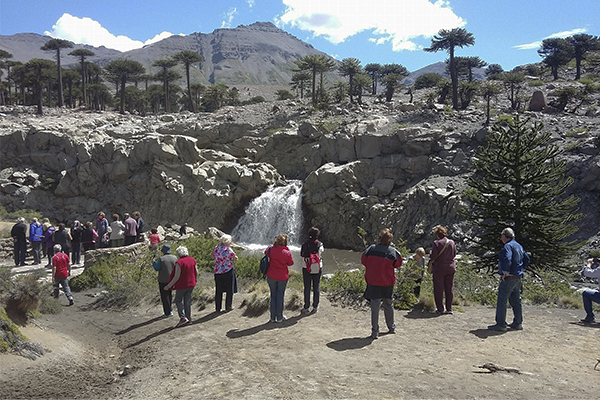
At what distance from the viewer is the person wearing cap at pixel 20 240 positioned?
595 inches

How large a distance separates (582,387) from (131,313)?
30.0ft

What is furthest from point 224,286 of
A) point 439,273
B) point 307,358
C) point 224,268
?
point 439,273

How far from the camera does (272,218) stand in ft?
99.1

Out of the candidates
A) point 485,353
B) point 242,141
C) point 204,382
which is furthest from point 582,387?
point 242,141

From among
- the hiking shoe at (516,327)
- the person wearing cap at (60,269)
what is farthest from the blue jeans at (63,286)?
the hiking shoe at (516,327)

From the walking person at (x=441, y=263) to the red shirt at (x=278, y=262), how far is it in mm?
3009

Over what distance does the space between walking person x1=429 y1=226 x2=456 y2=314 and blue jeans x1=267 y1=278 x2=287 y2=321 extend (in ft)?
10.3

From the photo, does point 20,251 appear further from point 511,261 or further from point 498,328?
point 511,261

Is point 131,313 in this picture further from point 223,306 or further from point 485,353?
point 485,353

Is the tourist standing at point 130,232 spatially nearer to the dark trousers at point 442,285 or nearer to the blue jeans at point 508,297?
the dark trousers at point 442,285

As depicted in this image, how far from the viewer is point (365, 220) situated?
27906 mm

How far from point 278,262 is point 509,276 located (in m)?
4.19

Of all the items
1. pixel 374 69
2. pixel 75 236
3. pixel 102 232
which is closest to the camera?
pixel 75 236

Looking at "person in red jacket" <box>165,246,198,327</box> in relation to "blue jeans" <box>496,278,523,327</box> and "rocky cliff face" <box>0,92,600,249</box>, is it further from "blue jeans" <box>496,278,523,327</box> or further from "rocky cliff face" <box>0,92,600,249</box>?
"rocky cliff face" <box>0,92,600,249</box>
